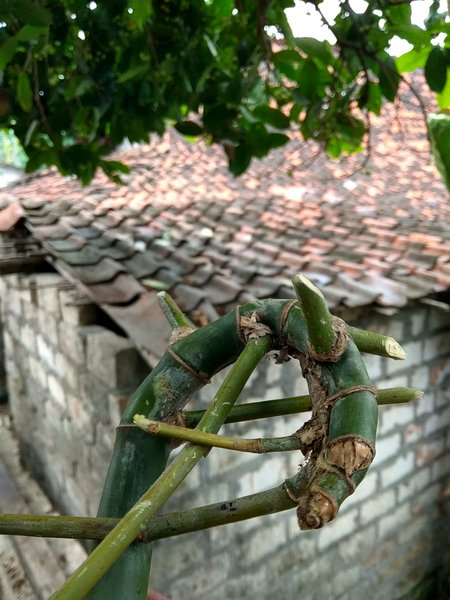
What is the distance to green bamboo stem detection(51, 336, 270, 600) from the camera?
0.33m

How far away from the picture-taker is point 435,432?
3.46 meters

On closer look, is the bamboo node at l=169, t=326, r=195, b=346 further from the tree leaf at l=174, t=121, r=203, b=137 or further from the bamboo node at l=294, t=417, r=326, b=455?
the tree leaf at l=174, t=121, r=203, b=137

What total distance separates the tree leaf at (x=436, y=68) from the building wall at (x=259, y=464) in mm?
1391

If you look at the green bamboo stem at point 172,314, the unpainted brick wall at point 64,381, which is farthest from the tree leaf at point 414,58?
the unpainted brick wall at point 64,381

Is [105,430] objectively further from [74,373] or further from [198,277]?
[198,277]

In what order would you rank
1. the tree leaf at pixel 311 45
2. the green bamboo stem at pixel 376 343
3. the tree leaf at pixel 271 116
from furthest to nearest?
the tree leaf at pixel 271 116 → the tree leaf at pixel 311 45 → the green bamboo stem at pixel 376 343

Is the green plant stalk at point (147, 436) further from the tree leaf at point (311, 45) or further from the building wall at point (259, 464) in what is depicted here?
the building wall at point (259, 464)

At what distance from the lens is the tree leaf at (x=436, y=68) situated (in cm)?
120

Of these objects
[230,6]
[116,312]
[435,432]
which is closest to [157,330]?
[116,312]

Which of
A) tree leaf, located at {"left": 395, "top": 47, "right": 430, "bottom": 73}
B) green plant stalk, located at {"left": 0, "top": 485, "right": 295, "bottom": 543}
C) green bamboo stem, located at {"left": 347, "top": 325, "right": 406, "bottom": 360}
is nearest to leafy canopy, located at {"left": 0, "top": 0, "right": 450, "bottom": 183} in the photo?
tree leaf, located at {"left": 395, "top": 47, "right": 430, "bottom": 73}

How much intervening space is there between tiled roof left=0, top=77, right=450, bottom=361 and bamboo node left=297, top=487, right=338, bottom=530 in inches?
61.5

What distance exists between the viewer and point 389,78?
150cm

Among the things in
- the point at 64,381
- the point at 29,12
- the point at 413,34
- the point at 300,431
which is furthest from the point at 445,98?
the point at 64,381

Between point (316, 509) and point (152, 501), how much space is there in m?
0.11
